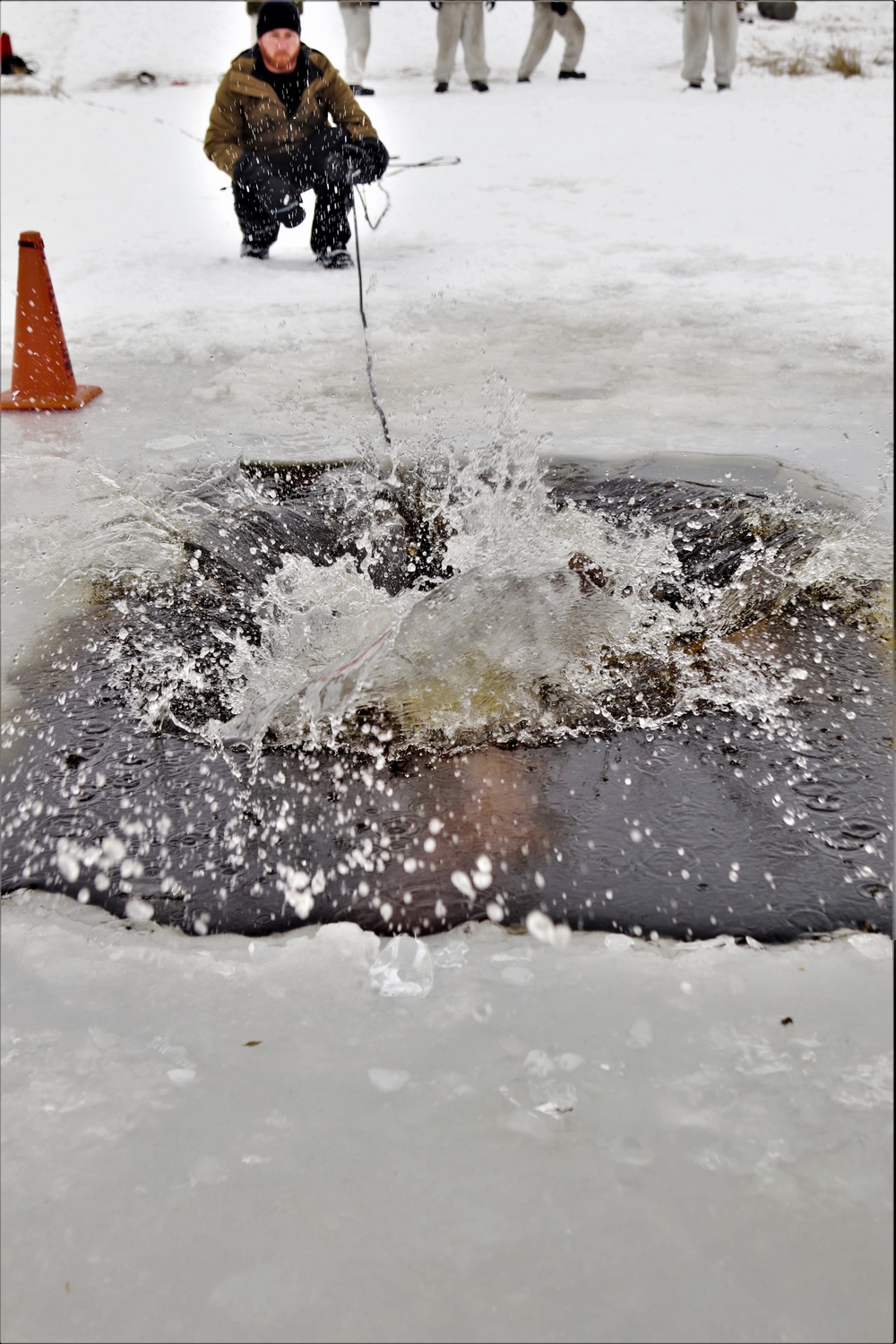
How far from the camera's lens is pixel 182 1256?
1.27 metres

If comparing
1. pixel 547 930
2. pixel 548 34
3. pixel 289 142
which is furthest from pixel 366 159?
pixel 548 34

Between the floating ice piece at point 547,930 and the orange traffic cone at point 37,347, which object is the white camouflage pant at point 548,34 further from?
the floating ice piece at point 547,930

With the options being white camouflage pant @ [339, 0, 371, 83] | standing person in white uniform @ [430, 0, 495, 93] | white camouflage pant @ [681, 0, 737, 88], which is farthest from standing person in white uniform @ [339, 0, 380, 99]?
white camouflage pant @ [681, 0, 737, 88]

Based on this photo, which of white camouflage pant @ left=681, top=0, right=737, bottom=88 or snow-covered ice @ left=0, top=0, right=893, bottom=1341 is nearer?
snow-covered ice @ left=0, top=0, right=893, bottom=1341

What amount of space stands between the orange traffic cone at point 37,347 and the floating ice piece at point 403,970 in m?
3.38

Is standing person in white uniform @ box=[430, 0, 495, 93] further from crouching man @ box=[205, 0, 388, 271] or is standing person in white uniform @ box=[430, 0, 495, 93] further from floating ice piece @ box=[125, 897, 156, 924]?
floating ice piece @ box=[125, 897, 156, 924]

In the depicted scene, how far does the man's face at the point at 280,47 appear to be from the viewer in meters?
5.86

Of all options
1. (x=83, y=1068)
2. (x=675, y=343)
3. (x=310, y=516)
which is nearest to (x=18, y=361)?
(x=310, y=516)

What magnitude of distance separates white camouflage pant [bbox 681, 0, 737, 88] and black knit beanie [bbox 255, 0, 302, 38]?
6.93 metres

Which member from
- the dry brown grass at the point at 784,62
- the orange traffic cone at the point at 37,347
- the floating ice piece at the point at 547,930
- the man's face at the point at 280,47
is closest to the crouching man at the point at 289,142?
the man's face at the point at 280,47

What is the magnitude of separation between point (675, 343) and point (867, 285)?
1.41m

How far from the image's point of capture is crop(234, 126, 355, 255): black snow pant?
6.38m

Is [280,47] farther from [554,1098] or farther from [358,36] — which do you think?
[358,36]

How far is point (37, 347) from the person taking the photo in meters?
4.45
